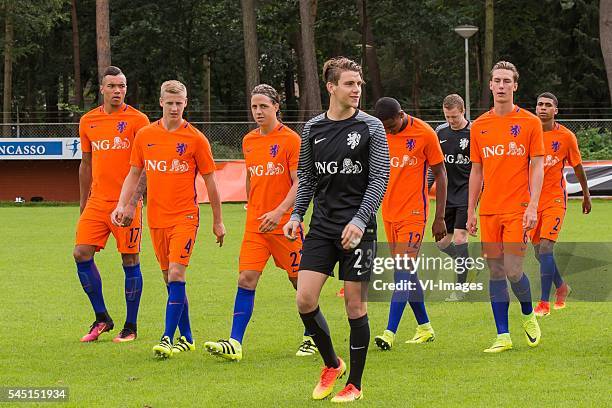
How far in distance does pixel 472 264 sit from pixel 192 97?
Result: 48.3 metres

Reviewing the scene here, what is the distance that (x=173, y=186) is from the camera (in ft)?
30.7

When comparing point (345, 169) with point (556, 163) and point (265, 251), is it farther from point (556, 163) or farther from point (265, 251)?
point (556, 163)

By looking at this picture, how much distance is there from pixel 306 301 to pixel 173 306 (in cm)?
216

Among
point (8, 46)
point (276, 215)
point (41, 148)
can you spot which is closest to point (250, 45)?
point (41, 148)

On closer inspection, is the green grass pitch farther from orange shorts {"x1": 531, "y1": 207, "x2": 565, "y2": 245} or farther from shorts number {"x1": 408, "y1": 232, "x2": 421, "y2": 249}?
shorts number {"x1": 408, "y1": 232, "x2": 421, "y2": 249}

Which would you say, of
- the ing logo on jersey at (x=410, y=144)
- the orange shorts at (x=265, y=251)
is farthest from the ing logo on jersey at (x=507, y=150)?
the orange shorts at (x=265, y=251)

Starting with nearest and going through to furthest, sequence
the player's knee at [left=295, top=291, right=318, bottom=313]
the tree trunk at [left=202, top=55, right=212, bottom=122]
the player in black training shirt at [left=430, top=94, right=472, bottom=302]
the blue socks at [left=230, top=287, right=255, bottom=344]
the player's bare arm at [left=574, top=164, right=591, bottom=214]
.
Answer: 1. the player's knee at [left=295, top=291, right=318, bottom=313]
2. the blue socks at [left=230, top=287, right=255, bottom=344]
3. the player's bare arm at [left=574, top=164, right=591, bottom=214]
4. the player in black training shirt at [left=430, top=94, right=472, bottom=302]
5. the tree trunk at [left=202, top=55, right=212, bottom=122]

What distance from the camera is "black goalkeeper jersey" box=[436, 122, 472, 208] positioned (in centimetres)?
1251

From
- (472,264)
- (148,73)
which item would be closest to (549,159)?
(472,264)

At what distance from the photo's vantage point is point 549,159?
11594mm

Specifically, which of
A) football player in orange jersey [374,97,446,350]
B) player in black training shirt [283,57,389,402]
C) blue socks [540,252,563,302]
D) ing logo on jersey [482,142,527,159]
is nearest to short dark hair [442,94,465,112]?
blue socks [540,252,563,302]

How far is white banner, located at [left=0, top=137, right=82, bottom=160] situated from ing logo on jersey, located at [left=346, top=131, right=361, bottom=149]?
93.2ft

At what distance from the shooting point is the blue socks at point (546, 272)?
11.5m

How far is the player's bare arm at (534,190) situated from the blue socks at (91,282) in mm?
3976
